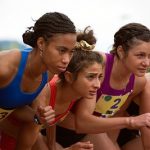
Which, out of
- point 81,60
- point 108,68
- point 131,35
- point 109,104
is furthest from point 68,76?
point 131,35

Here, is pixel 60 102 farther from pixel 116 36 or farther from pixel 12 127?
pixel 116 36

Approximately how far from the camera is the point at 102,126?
9.04 feet

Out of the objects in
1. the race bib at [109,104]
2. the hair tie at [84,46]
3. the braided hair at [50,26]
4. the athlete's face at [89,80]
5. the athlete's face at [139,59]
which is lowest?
the race bib at [109,104]

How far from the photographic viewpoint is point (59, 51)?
247cm

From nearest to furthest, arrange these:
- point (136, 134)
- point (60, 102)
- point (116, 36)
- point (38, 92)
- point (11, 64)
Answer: point (11, 64) < point (38, 92) < point (60, 102) < point (116, 36) < point (136, 134)

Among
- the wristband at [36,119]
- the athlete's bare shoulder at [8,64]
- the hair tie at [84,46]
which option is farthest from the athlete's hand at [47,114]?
the hair tie at [84,46]

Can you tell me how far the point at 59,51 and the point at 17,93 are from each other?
1.24ft

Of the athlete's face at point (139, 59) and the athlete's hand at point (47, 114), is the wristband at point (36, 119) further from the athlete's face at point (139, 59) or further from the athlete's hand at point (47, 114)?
the athlete's face at point (139, 59)

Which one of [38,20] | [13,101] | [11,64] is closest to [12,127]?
[13,101]

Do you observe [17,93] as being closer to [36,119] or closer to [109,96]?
[36,119]

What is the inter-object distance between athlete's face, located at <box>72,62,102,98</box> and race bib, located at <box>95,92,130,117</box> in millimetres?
304

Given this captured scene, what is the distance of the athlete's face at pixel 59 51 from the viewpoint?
2.47m

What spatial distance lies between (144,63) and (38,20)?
31.2 inches

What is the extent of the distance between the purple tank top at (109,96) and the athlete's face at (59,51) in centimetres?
56
